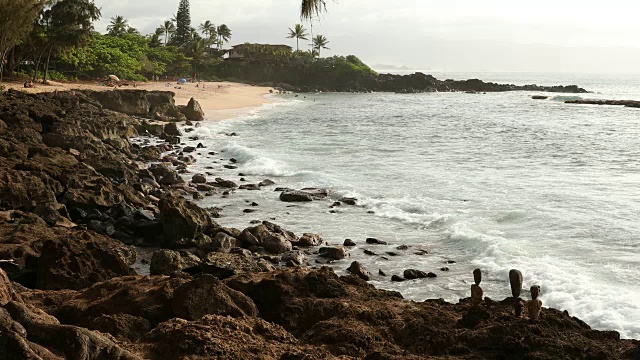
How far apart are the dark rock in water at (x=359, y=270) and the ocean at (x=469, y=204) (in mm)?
271

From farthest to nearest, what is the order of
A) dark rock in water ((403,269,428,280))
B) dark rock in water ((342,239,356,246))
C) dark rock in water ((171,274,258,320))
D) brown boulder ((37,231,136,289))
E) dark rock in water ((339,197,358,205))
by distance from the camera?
dark rock in water ((339,197,358,205)) < dark rock in water ((342,239,356,246)) < dark rock in water ((403,269,428,280)) < brown boulder ((37,231,136,289)) < dark rock in water ((171,274,258,320))

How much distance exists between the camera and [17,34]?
42.9m

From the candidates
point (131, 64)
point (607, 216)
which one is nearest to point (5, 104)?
point (607, 216)

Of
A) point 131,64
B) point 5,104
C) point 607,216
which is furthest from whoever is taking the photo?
point 131,64

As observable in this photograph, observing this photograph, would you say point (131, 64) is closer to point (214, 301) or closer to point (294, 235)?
point (294, 235)

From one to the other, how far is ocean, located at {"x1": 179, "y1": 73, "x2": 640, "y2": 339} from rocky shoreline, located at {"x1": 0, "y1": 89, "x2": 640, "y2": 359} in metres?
2.07

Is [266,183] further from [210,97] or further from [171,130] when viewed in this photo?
[210,97]

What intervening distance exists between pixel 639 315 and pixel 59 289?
902cm

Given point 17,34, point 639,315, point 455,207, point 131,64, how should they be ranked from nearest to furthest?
point 639,315 → point 455,207 → point 17,34 → point 131,64

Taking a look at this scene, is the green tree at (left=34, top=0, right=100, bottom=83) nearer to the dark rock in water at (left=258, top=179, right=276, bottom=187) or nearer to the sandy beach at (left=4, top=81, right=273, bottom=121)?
the sandy beach at (left=4, top=81, right=273, bottom=121)

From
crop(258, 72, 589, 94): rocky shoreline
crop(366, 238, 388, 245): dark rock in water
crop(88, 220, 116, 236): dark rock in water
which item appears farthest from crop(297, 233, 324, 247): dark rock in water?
crop(258, 72, 589, 94): rocky shoreline

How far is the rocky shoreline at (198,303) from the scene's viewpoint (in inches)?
239

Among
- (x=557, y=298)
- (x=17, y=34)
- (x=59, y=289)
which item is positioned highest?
(x=17, y=34)

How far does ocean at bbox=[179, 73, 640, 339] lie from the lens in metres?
12.9
